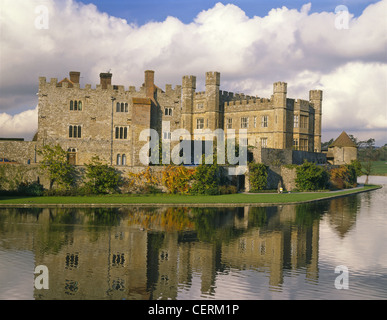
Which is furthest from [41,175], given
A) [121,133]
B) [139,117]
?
[139,117]

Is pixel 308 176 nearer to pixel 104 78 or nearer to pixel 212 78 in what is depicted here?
pixel 212 78

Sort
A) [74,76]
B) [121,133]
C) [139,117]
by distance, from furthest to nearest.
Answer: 1. [74,76]
2. [121,133]
3. [139,117]

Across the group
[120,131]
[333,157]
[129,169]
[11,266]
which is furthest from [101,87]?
[11,266]

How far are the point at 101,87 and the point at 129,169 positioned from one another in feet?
53.5

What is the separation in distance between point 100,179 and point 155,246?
67.0ft

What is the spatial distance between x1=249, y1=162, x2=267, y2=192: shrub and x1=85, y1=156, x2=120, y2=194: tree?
1306 centimetres

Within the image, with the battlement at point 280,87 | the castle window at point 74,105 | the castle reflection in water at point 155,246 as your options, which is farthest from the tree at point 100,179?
the battlement at point 280,87

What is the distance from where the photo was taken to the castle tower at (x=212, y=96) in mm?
54522

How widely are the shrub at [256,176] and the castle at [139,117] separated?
7465 mm

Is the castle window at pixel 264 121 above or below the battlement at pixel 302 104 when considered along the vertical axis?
below

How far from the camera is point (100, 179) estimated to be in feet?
122

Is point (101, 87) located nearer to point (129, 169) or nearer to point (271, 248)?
Result: point (129, 169)

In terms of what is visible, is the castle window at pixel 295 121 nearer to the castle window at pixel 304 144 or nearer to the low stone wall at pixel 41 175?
the castle window at pixel 304 144
